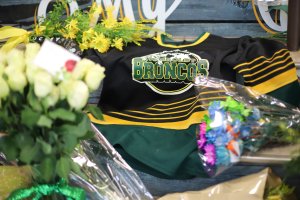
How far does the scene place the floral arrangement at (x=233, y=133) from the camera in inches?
37.3

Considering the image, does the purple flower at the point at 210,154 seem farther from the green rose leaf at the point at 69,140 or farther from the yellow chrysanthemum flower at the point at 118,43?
the yellow chrysanthemum flower at the point at 118,43

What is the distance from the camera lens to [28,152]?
76cm

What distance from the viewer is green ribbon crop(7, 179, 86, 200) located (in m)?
0.89

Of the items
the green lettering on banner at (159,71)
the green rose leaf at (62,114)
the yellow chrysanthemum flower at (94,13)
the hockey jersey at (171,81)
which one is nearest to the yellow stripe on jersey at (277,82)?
the hockey jersey at (171,81)

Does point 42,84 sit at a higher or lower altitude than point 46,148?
higher

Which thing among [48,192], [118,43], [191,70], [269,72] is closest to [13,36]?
[118,43]

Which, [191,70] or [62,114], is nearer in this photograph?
[62,114]

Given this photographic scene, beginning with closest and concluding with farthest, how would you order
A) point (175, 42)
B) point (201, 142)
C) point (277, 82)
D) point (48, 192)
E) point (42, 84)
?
point (42, 84)
point (48, 192)
point (201, 142)
point (277, 82)
point (175, 42)

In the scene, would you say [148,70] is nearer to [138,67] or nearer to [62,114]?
[138,67]

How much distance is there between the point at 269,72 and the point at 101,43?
1.56ft

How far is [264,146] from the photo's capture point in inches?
39.1

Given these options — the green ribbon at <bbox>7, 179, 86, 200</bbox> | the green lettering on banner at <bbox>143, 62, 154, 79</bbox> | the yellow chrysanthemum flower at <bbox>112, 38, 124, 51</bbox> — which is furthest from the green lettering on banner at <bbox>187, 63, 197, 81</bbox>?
the green ribbon at <bbox>7, 179, 86, 200</bbox>

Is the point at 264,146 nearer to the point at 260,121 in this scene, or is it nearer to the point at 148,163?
the point at 260,121

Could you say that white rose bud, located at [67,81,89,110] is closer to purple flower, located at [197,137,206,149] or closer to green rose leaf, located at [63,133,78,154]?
green rose leaf, located at [63,133,78,154]
